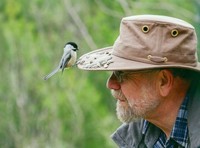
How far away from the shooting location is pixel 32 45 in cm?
1802

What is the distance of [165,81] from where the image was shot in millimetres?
4152

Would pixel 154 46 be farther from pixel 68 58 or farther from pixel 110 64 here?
pixel 68 58

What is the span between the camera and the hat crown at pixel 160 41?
13.4ft

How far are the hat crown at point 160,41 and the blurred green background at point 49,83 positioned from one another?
34.8 feet

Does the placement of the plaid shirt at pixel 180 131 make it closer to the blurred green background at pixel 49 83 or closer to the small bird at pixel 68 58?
the small bird at pixel 68 58

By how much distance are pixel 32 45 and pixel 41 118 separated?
6.79ft

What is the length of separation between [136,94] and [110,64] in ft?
0.65

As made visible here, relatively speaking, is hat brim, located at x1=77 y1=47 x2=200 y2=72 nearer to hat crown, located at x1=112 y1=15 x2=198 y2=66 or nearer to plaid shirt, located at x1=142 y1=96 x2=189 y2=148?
hat crown, located at x1=112 y1=15 x2=198 y2=66

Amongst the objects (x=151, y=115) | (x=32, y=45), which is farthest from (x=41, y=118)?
(x=151, y=115)

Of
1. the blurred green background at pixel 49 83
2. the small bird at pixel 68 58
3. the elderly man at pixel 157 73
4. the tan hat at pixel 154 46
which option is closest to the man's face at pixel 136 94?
the elderly man at pixel 157 73

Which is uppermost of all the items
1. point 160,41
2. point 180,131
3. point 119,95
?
point 160,41

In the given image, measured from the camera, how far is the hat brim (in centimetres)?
404

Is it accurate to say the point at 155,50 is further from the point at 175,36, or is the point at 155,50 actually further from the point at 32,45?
the point at 32,45

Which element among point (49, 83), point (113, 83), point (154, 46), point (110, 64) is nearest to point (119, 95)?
point (113, 83)
